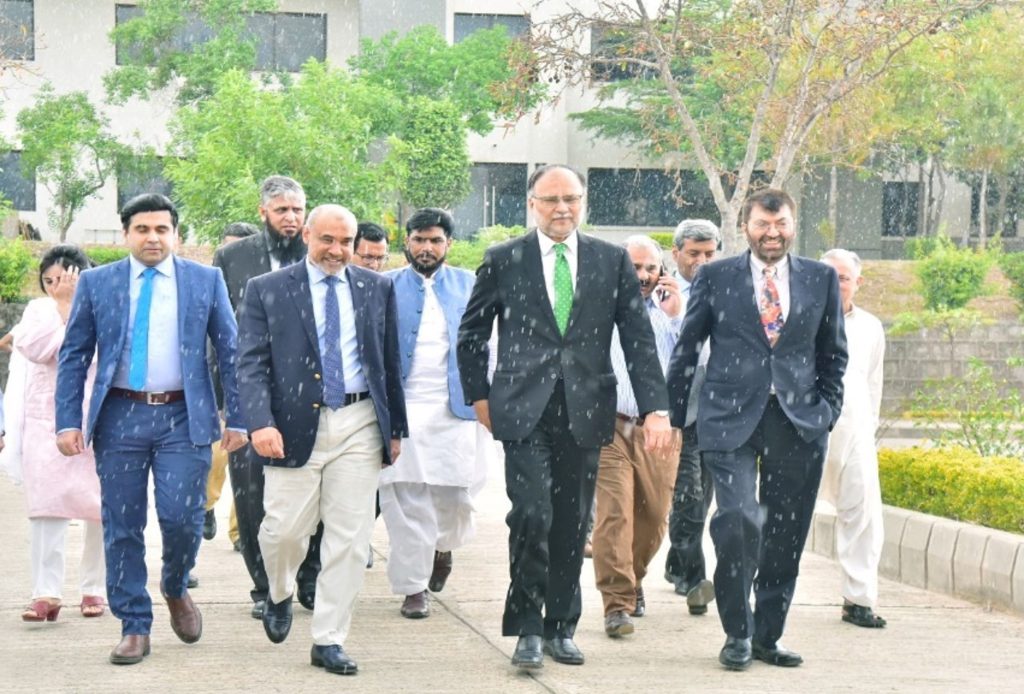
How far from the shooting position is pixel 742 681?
729 cm

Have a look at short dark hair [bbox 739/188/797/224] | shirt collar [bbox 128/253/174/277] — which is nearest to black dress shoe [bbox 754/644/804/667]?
short dark hair [bbox 739/188/797/224]

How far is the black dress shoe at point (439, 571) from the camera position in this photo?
984 centimetres

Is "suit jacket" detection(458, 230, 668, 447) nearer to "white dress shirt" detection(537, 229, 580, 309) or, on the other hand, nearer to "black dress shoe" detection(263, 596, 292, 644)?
"white dress shirt" detection(537, 229, 580, 309)

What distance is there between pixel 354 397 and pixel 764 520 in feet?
5.99

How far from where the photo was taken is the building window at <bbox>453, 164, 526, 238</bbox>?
46062 mm

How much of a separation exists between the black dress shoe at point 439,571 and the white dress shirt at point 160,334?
8.30 ft

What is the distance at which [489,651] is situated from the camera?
25.9ft

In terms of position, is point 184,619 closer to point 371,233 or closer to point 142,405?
point 142,405

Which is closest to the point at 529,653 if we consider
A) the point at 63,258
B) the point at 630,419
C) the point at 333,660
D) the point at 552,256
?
the point at 333,660

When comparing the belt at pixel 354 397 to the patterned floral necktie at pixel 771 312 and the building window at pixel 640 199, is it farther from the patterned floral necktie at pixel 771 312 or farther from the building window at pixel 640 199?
the building window at pixel 640 199

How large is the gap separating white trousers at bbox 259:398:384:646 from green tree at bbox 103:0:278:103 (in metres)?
33.6

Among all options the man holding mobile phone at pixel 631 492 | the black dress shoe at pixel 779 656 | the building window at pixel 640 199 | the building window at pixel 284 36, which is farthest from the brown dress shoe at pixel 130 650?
the building window at pixel 640 199

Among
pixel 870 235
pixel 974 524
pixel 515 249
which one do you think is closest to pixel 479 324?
pixel 515 249

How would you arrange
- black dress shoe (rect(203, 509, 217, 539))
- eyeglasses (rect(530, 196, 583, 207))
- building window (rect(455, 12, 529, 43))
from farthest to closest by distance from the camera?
building window (rect(455, 12, 529, 43))
black dress shoe (rect(203, 509, 217, 539))
eyeglasses (rect(530, 196, 583, 207))
